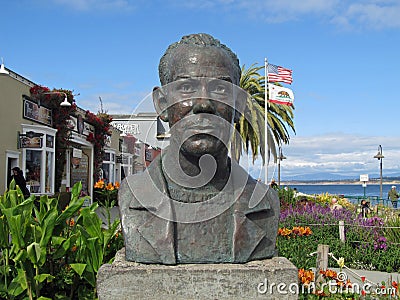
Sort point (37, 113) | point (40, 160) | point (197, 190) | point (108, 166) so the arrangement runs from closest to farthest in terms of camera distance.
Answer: point (197, 190)
point (37, 113)
point (40, 160)
point (108, 166)

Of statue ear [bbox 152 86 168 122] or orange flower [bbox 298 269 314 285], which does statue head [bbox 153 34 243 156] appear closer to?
statue ear [bbox 152 86 168 122]

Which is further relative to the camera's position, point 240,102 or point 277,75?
point 277,75

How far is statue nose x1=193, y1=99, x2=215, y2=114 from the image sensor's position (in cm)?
302

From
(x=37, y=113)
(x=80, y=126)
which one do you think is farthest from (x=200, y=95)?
(x=80, y=126)

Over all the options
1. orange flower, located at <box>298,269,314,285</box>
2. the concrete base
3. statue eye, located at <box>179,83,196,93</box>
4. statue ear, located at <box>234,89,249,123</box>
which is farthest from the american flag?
the concrete base

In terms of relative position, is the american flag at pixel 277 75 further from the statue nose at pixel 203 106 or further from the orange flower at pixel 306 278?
the statue nose at pixel 203 106

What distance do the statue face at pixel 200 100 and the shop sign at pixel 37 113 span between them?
13269mm

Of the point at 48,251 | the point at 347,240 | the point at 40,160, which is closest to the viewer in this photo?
the point at 48,251

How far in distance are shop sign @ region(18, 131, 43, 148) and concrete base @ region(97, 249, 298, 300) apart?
1293 cm

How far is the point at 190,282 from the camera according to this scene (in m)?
3.06

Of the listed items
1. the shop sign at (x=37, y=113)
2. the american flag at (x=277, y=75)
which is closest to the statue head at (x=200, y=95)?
the shop sign at (x=37, y=113)

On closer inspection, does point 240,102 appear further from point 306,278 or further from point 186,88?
point 306,278

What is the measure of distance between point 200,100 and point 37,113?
47.5ft

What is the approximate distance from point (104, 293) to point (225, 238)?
0.85 metres
